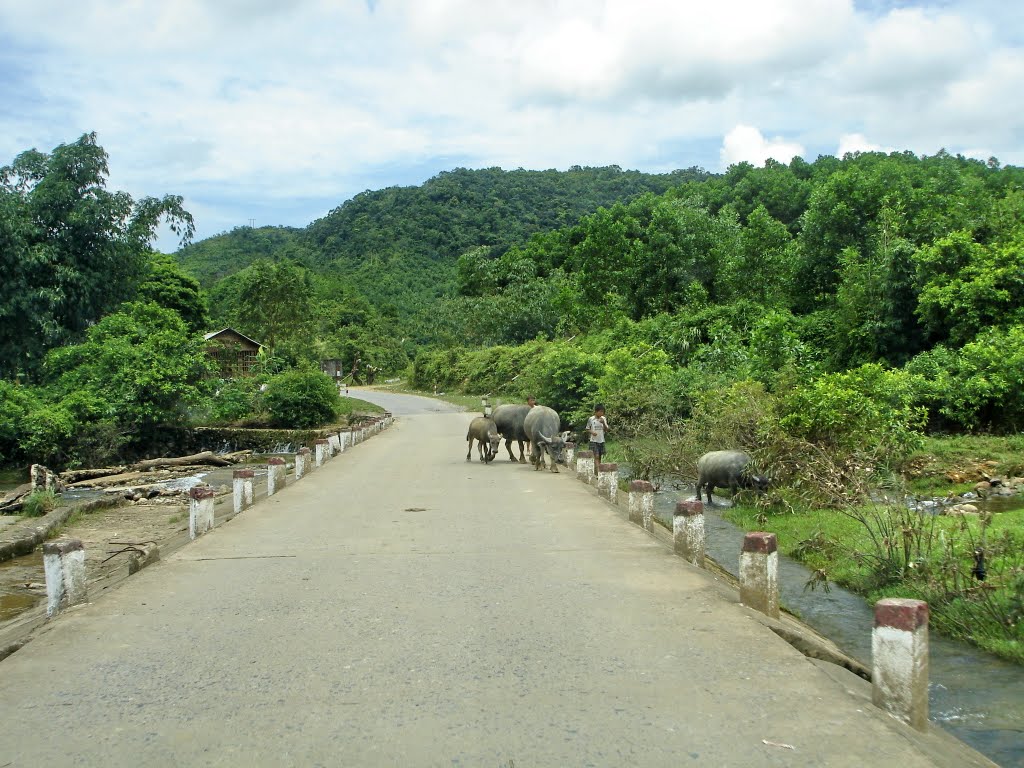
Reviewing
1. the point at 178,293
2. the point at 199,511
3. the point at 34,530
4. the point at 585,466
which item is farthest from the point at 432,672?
the point at 178,293

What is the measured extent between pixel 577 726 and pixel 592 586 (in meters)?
3.36

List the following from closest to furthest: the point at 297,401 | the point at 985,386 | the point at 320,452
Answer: the point at 985,386 < the point at 320,452 < the point at 297,401

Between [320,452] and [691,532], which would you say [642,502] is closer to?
[691,532]

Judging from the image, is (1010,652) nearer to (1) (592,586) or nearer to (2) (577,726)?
(1) (592,586)


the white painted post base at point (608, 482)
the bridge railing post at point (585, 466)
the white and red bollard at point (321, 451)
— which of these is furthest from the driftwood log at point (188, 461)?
the white painted post base at point (608, 482)

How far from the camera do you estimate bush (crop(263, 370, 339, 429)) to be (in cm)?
3622

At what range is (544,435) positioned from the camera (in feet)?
62.5

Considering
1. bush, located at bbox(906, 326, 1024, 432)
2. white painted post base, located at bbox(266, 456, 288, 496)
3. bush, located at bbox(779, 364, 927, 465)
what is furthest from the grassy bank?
white painted post base, located at bbox(266, 456, 288, 496)

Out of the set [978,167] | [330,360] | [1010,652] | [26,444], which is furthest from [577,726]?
[330,360]

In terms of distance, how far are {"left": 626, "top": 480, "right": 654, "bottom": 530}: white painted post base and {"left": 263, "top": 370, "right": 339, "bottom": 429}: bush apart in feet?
86.4

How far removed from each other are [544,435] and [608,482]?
5034mm

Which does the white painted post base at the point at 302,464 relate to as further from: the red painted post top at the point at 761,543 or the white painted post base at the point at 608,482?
the red painted post top at the point at 761,543

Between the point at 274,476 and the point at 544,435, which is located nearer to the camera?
the point at 274,476

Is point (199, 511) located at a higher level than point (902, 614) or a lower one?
lower
